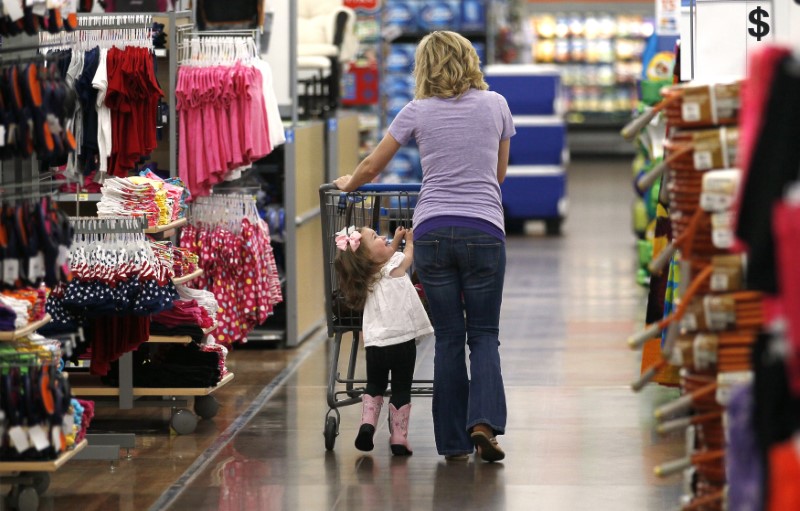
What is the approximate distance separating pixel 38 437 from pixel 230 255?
3014 millimetres

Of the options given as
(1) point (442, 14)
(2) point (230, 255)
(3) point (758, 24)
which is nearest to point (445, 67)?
(3) point (758, 24)

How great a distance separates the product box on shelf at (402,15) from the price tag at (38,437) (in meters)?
14.2

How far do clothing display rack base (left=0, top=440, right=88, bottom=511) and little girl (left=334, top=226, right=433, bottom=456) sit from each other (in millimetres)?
1352

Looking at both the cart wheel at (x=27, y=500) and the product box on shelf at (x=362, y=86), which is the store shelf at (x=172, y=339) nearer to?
the cart wheel at (x=27, y=500)

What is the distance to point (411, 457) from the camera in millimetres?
5875

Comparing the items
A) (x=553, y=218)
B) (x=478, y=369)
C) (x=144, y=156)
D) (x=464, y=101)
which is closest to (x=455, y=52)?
(x=464, y=101)

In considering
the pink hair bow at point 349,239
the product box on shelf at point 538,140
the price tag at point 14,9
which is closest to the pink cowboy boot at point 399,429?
the pink hair bow at point 349,239

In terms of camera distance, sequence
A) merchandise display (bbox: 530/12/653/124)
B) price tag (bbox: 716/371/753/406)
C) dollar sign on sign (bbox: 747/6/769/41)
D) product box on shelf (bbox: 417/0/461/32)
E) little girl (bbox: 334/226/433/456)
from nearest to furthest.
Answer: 1. price tag (bbox: 716/371/753/406)
2. dollar sign on sign (bbox: 747/6/769/41)
3. little girl (bbox: 334/226/433/456)
4. product box on shelf (bbox: 417/0/461/32)
5. merchandise display (bbox: 530/12/653/124)

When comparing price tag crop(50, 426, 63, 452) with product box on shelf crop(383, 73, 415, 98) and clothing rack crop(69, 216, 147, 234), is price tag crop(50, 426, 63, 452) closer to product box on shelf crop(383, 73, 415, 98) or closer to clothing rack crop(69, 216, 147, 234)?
clothing rack crop(69, 216, 147, 234)

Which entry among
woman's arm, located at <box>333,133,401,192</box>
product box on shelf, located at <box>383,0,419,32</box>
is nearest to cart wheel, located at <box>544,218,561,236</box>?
product box on shelf, located at <box>383,0,419,32</box>

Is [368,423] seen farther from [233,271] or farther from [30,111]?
[30,111]

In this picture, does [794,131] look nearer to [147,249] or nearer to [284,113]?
[147,249]

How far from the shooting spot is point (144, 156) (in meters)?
6.76

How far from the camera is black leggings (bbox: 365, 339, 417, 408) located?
5.81 m
